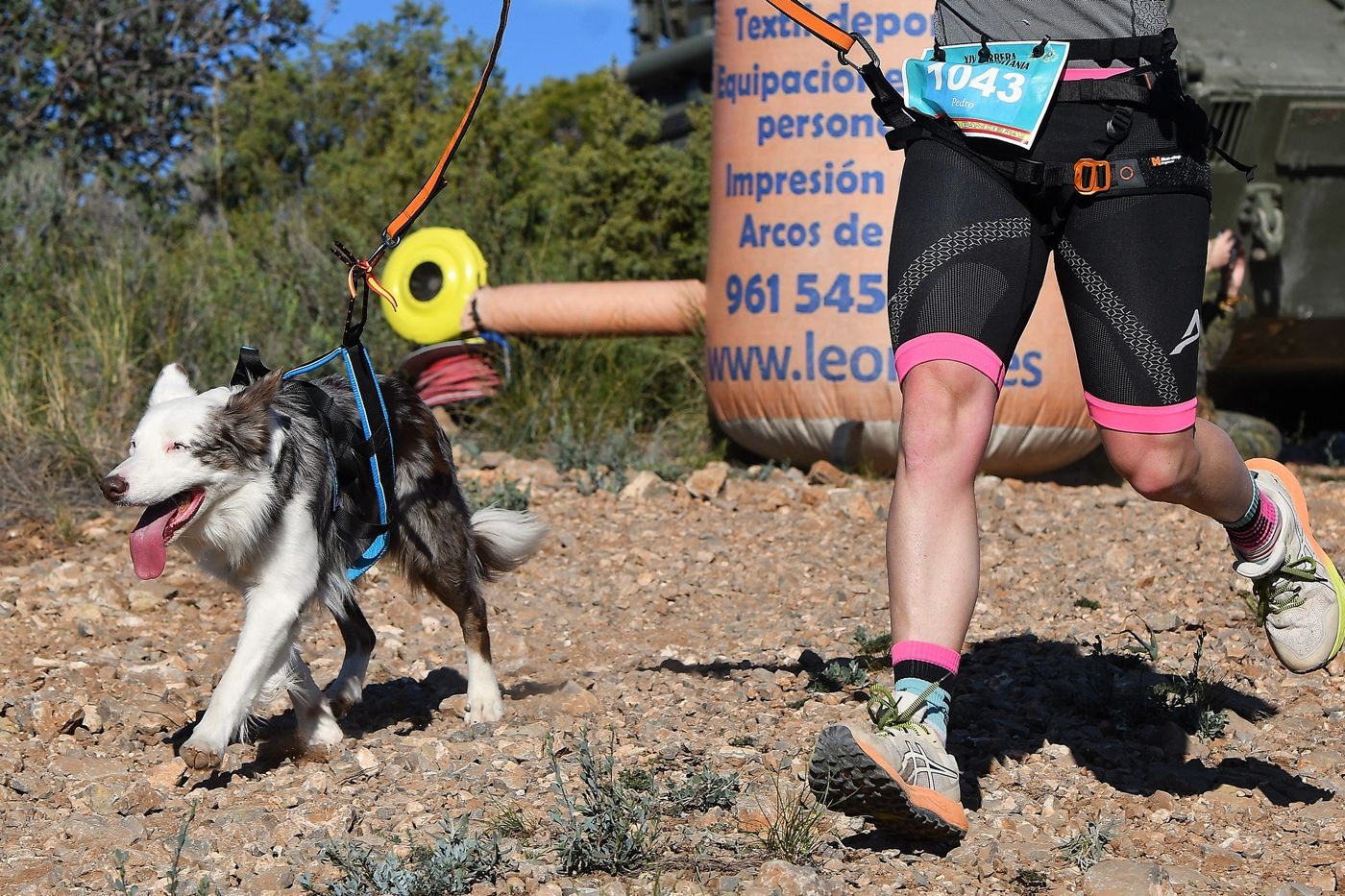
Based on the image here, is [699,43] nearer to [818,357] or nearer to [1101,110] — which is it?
[818,357]

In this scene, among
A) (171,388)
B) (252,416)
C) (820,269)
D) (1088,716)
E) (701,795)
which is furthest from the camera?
(820,269)

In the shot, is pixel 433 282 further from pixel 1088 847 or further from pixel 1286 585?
pixel 1088 847

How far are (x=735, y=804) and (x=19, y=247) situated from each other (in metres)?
7.20

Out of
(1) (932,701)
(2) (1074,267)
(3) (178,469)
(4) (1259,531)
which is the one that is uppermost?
(2) (1074,267)

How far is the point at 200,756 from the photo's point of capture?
3.54 metres

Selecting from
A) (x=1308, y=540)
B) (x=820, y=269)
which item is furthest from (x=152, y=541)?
(x=820, y=269)

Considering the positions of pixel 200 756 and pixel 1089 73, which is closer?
pixel 1089 73

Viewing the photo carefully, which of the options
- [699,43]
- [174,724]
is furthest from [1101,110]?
[699,43]

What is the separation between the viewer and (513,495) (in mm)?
6652

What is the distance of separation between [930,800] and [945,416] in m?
0.76

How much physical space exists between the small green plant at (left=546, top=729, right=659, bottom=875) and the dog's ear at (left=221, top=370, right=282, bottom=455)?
3.92ft

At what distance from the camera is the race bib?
9.92 ft

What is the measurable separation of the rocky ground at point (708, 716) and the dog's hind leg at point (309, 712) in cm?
11

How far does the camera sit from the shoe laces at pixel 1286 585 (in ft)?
11.3
